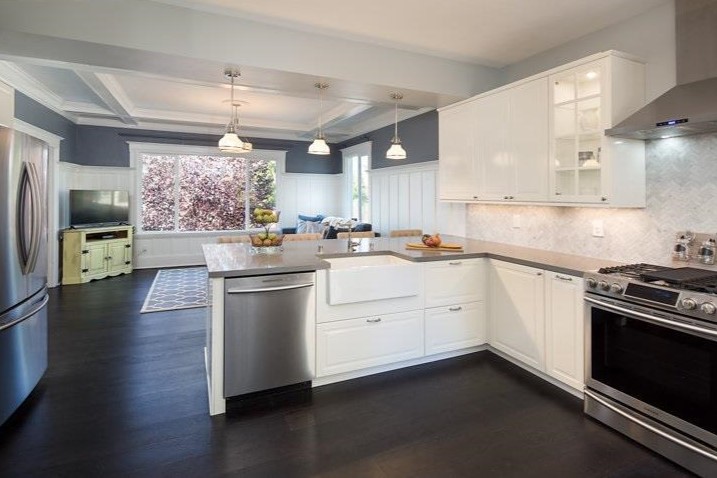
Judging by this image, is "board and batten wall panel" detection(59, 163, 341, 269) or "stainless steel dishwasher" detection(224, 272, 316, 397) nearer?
"stainless steel dishwasher" detection(224, 272, 316, 397)

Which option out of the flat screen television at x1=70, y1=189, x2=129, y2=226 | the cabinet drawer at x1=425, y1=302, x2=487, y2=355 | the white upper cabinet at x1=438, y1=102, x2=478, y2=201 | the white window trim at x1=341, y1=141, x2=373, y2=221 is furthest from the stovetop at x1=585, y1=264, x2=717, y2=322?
the flat screen television at x1=70, y1=189, x2=129, y2=226

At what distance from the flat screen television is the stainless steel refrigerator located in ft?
15.5

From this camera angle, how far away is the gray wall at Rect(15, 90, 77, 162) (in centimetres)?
527

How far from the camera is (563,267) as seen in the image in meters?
2.86

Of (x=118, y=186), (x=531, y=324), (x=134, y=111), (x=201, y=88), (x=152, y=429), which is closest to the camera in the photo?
(x=152, y=429)

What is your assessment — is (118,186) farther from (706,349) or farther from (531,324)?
(706,349)

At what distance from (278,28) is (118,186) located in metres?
6.04

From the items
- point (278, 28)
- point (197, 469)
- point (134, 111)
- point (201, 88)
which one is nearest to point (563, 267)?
point (197, 469)

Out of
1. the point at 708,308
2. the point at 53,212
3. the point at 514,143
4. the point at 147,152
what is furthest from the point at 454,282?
the point at 147,152

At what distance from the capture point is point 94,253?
6.79 m

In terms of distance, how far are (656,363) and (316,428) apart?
1.97m

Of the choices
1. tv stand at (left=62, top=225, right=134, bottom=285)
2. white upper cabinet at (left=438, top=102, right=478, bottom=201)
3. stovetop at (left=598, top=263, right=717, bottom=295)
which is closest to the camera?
stovetop at (left=598, top=263, right=717, bottom=295)

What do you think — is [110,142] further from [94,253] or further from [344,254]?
[344,254]

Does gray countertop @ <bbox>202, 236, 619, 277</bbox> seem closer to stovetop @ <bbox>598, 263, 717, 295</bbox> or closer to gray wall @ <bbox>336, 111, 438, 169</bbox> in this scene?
stovetop @ <bbox>598, 263, 717, 295</bbox>
